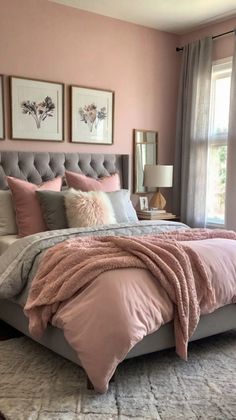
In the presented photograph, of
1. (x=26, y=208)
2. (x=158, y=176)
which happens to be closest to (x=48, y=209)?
(x=26, y=208)

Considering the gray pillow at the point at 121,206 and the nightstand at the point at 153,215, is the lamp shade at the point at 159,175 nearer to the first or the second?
the nightstand at the point at 153,215

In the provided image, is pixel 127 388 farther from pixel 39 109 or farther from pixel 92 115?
pixel 92 115

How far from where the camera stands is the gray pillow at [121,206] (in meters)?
3.89

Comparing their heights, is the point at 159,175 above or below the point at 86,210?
above

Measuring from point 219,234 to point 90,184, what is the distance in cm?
140

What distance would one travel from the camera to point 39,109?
4273 mm

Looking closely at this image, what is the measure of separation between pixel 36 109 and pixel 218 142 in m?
1.96


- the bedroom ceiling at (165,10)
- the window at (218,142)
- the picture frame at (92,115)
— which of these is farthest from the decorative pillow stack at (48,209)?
the bedroom ceiling at (165,10)

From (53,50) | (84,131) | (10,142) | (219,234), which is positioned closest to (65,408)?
(219,234)

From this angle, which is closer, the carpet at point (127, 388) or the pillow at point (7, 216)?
the carpet at point (127, 388)

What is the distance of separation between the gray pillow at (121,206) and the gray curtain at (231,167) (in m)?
1.13

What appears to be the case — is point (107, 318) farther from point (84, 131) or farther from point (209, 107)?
point (209, 107)

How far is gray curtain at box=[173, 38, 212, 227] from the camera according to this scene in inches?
191

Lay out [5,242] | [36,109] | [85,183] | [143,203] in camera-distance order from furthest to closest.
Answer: [143,203]
[36,109]
[85,183]
[5,242]
